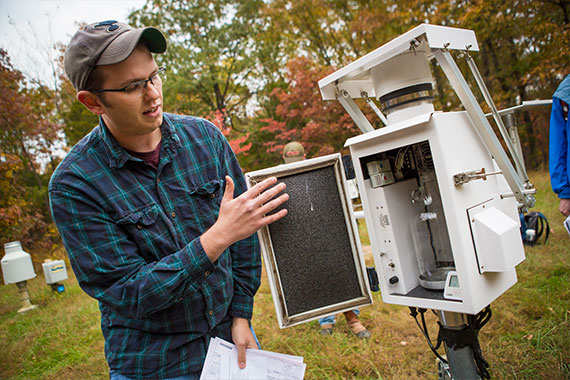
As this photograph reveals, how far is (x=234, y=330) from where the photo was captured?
1.41 m

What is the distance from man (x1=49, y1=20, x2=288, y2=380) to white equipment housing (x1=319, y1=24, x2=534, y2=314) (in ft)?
1.55

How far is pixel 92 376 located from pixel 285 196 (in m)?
3.48

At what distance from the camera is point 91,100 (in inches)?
47.1

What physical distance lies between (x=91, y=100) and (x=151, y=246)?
55 cm

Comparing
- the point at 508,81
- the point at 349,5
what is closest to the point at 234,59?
the point at 349,5

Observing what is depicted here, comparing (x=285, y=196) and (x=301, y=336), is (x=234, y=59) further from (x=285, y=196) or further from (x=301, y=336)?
(x=285, y=196)

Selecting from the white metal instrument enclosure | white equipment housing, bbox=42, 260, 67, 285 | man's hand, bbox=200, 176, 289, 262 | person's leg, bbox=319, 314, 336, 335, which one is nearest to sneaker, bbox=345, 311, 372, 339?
person's leg, bbox=319, 314, 336, 335

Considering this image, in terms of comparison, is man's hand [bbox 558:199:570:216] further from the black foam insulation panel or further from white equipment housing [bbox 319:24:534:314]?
the black foam insulation panel

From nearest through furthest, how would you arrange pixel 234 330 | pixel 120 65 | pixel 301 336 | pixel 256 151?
pixel 120 65 → pixel 234 330 → pixel 301 336 → pixel 256 151

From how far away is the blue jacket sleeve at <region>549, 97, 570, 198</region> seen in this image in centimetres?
233

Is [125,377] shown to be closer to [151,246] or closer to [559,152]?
[151,246]

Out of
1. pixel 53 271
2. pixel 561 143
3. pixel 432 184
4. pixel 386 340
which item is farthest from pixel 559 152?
pixel 53 271

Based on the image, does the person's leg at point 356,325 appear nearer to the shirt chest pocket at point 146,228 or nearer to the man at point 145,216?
the man at point 145,216

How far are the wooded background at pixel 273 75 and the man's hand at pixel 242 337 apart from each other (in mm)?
8124
